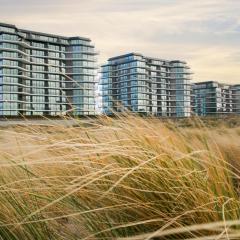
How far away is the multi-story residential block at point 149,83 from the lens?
105125 millimetres

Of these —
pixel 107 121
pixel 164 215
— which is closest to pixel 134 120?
pixel 107 121

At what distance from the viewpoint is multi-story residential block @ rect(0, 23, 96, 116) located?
7712 centimetres

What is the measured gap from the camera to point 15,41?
259 ft

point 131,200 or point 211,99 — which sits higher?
point 211,99

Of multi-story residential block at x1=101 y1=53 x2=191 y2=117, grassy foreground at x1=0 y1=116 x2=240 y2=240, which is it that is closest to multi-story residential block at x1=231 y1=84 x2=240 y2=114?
multi-story residential block at x1=101 y1=53 x2=191 y2=117

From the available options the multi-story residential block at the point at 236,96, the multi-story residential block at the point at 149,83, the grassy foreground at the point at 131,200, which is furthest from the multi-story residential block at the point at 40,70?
the grassy foreground at the point at 131,200

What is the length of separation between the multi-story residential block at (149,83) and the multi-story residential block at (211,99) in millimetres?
12887

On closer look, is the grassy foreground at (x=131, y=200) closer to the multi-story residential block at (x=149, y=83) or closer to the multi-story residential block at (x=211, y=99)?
the multi-story residential block at (x=149, y=83)

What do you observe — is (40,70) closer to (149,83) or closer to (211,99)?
(149,83)

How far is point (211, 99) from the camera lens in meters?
132

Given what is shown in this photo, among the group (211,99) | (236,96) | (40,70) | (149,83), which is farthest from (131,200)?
(236,96)

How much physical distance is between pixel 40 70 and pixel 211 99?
60166 mm

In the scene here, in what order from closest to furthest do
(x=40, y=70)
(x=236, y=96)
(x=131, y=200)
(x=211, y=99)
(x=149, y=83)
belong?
(x=131, y=200) → (x=40, y=70) → (x=149, y=83) → (x=211, y=99) → (x=236, y=96)

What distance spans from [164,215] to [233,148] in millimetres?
4098
